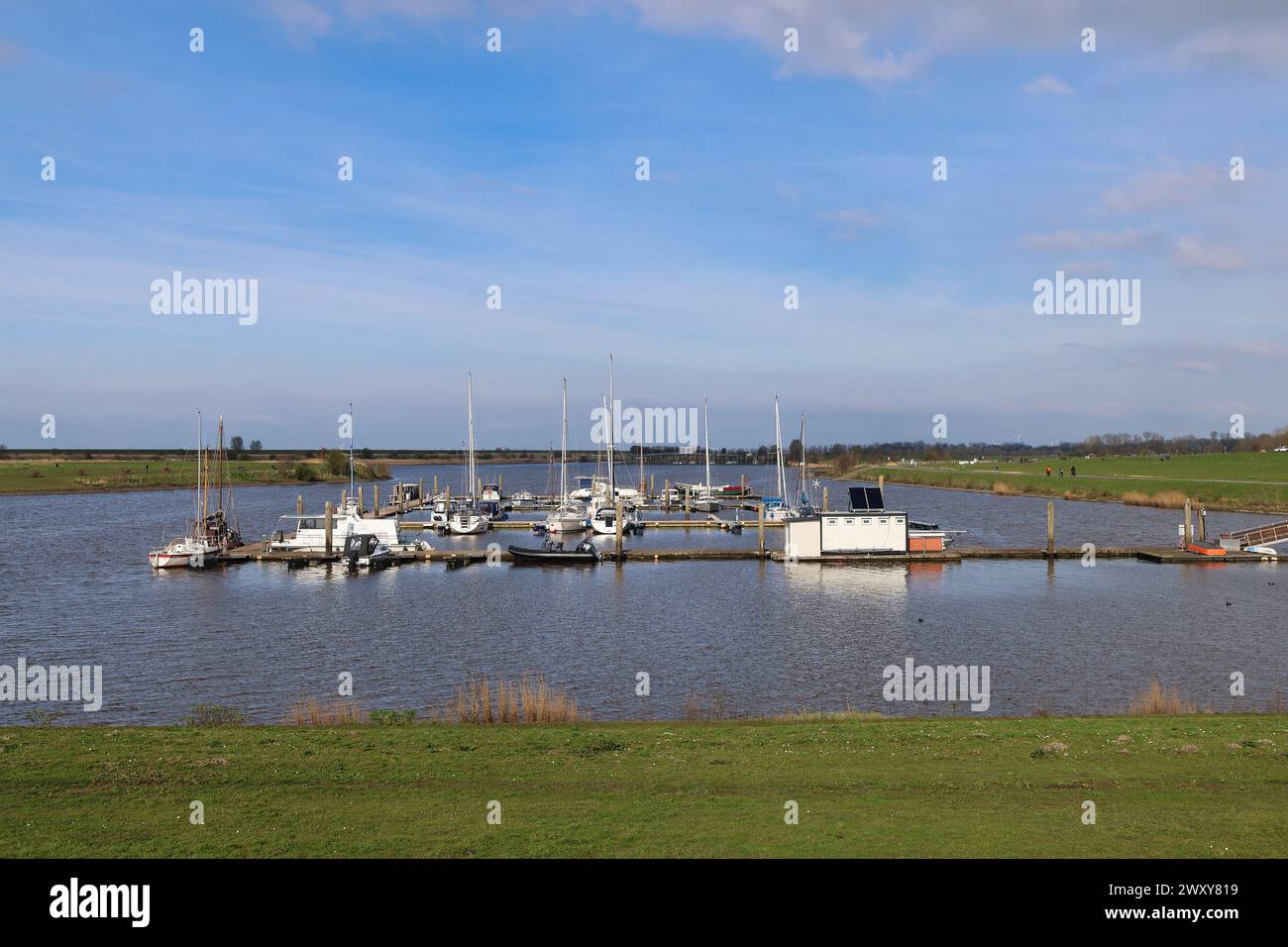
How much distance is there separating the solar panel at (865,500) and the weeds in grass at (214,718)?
51747mm

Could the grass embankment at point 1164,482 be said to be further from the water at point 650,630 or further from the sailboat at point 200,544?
the sailboat at point 200,544

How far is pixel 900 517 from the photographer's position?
71.6 meters

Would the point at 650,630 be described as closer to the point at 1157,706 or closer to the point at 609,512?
the point at 1157,706

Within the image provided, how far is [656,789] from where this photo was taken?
15297 mm

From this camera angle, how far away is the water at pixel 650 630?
105 ft

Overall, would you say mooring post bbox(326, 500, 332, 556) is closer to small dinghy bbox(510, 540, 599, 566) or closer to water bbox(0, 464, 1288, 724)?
water bbox(0, 464, 1288, 724)

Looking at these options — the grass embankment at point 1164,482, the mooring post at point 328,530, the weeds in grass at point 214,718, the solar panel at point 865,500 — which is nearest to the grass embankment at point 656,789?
the weeds in grass at point 214,718

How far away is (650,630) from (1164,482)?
375 ft

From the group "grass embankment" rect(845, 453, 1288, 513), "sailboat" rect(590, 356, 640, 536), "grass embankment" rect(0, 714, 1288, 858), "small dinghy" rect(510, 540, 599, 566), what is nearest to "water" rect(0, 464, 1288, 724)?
"small dinghy" rect(510, 540, 599, 566)

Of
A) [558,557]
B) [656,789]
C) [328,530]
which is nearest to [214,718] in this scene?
[656,789]
